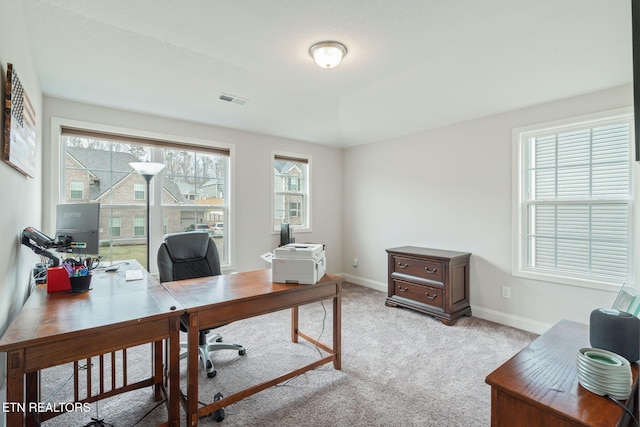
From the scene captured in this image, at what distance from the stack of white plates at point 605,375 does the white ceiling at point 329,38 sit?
1.87 meters

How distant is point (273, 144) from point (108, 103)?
6.62 ft

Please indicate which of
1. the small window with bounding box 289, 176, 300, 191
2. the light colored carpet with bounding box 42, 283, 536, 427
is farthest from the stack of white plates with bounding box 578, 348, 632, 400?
the small window with bounding box 289, 176, 300, 191

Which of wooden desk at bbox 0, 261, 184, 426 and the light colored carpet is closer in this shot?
wooden desk at bbox 0, 261, 184, 426

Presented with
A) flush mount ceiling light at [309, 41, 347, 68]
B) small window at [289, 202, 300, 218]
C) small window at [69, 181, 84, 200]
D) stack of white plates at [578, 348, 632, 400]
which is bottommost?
stack of white plates at [578, 348, 632, 400]

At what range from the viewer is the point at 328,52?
2127 millimetres

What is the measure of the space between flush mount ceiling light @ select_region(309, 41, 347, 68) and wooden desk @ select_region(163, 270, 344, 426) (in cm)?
162

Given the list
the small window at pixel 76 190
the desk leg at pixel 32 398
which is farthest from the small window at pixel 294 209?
the desk leg at pixel 32 398

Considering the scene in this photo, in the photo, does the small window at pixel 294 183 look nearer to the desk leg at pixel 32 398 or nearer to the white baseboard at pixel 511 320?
the white baseboard at pixel 511 320

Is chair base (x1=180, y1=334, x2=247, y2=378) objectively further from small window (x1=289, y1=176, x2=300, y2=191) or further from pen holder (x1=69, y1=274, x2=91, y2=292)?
small window (x1=289, y1=176, x2=300, y2=191)

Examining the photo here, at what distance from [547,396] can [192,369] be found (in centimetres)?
159

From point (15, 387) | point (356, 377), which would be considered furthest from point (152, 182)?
point (356, 377)

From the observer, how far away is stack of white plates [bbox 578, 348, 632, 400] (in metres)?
1.05

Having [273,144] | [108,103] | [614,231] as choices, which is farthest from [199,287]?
[614,231]

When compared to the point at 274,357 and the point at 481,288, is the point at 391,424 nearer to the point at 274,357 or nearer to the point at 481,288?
the point at 274,357
